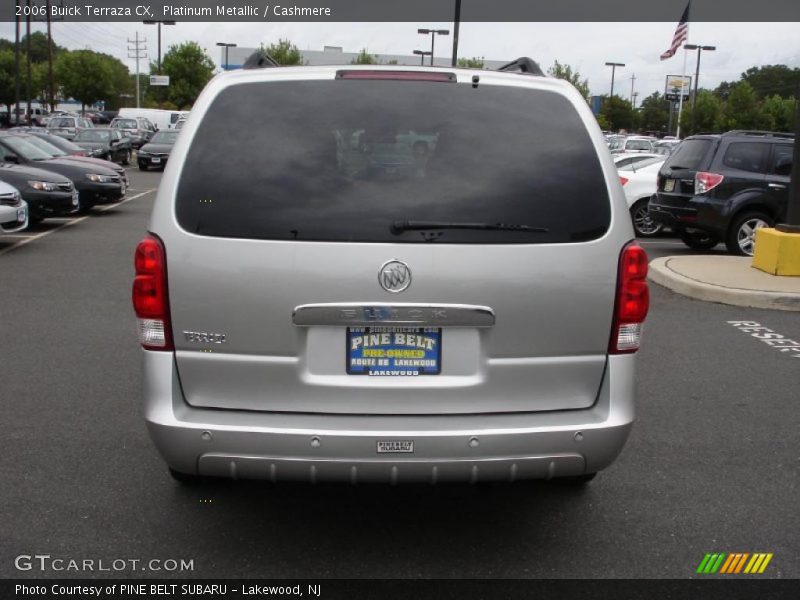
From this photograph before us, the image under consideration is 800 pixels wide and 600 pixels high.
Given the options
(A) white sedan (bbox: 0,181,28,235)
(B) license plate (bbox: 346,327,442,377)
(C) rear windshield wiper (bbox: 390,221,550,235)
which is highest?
(C) rear windshield wiper (bbox: 390,221,550,235)

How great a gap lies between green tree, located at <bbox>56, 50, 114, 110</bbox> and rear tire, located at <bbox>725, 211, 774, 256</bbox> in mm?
85097

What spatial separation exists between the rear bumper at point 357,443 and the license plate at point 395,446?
2 centimetres

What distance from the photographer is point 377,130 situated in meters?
3.50

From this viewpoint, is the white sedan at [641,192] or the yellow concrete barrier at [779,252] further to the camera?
the white sedan at [641,192]

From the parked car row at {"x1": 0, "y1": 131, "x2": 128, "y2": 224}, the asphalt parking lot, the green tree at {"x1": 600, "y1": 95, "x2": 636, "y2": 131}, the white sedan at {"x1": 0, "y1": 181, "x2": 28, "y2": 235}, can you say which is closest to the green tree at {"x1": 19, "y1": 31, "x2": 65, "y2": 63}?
the green tree at {"x1": 600, "y1": 95, "x2": 636, "y2": 131}

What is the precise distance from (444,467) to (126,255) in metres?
10.7

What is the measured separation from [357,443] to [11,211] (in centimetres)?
1093

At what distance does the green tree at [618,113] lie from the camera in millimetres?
96181

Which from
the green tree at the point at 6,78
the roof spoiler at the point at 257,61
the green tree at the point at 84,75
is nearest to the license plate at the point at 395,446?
the roof spoiler at the point at 257,61

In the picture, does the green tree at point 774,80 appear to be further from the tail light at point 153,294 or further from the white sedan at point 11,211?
the tail light at point 153,294

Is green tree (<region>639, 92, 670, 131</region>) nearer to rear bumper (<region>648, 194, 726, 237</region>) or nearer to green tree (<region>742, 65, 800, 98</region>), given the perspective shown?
green tree (<region>742, 65, 800, 98</region>)

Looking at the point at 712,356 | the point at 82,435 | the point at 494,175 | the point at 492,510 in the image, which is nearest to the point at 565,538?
the point at 492,510

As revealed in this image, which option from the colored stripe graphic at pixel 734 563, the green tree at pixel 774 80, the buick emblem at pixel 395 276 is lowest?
the colored stripe graphic at pixel 734 563

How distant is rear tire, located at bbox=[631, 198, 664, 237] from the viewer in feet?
54.1
